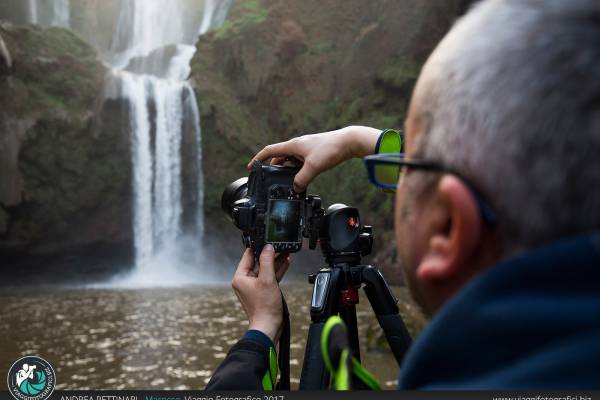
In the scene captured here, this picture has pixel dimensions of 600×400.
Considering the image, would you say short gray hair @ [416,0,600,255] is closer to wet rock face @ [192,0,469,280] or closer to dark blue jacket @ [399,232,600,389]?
dark blue jacket @ [399,232,600,389]

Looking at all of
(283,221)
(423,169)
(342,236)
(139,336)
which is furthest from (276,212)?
(139,336)

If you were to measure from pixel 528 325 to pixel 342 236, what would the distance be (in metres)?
1.08

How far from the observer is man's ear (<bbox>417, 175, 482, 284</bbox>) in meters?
0.61

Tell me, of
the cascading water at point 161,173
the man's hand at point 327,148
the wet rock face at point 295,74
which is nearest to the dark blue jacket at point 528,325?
the man's hand at point 327,148

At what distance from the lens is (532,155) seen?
0.58 meters

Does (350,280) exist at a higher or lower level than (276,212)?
lower

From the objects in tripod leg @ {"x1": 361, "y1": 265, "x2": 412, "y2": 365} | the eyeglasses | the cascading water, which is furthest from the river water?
the cascading water

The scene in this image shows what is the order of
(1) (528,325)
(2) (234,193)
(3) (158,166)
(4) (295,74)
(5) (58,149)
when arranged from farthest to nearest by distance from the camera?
1. (4) (295,74)
2. (3) (158,166)
3. (5) (58,149)
4. (2) (234,193)
5. (1) (528,325)

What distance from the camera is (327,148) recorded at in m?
1.51

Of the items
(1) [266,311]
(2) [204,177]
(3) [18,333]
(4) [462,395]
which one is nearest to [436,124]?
(4) [462,395]

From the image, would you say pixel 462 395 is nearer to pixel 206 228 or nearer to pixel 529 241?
pixel 529 241

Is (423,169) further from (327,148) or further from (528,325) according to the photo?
(327,148)

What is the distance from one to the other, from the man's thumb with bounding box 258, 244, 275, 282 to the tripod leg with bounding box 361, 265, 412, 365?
31 cm

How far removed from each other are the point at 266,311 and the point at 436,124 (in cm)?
78
